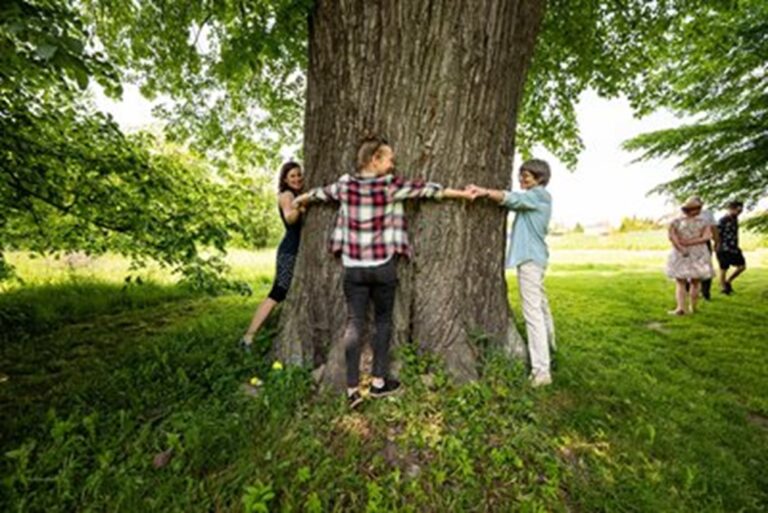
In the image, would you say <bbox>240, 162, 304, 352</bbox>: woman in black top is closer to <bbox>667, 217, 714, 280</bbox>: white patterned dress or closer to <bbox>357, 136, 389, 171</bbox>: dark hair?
<bbox>357, 136, 389, 171</bbox>: dark hair

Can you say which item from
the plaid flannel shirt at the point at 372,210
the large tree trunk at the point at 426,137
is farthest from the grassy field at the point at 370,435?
the plaid flannel shirt at the point at 372,210

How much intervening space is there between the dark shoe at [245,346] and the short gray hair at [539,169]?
294 centimetres

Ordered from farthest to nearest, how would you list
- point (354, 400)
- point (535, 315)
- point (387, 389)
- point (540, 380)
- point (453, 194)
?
1. point (535, 315)
2. point (540, 380)
3. point (453, 194)
4. point (387, 389)
5. point (354, 400)

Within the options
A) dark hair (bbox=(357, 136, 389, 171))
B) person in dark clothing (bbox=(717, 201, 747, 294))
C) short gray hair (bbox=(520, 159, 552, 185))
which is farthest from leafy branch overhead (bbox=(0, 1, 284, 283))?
person in dark clothing (bbox=(717, 201, 747, 294))

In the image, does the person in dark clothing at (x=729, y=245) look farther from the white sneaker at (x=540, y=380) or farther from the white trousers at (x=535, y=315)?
the white sneaker at (x=540, y=380)

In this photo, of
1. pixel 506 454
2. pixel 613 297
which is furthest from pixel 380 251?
pixel 613 297

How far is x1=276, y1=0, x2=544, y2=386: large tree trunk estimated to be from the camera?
292 centimetres

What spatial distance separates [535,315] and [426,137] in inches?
68.7

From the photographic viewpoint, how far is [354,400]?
2760 millimetres

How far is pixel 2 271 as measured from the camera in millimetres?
4344

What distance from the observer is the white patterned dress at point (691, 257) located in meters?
6.65

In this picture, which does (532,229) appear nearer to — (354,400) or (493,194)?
(493,194)

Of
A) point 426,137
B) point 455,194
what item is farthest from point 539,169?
point 426,137

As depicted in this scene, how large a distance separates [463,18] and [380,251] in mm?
1800
